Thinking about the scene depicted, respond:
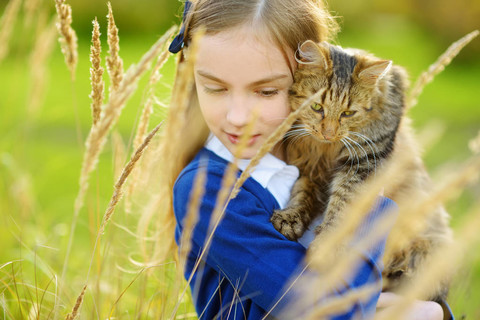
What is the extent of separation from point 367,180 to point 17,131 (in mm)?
2261

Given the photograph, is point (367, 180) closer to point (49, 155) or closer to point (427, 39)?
point (49, 155)

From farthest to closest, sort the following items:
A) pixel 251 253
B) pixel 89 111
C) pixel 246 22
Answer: pixel 89 111 < pixel 246 22 < pixel 251 253

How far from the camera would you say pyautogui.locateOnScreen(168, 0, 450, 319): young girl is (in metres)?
1.48

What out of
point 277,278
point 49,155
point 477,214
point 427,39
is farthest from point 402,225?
point 427,39

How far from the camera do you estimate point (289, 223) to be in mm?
1639

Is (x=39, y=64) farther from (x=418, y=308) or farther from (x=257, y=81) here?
(x=418, y=308)

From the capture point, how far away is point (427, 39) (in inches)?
421

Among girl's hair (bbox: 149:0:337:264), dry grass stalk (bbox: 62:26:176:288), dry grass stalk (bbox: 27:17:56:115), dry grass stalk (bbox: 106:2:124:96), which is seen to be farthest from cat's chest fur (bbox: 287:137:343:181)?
dry grass stalk (bbox: 27:17:56:115)

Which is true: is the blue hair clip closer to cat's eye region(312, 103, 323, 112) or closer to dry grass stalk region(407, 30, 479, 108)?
cat's eye region(312, 103, 323, 112)

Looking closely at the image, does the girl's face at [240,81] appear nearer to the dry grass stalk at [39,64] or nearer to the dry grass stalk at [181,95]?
the dry grass stalk at [181,95]

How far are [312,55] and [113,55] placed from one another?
71cm

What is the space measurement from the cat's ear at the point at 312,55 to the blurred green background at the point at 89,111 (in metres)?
0.23

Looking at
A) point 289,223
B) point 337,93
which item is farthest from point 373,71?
point 289,223

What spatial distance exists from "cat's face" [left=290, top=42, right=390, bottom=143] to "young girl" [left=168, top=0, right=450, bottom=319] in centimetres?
9
